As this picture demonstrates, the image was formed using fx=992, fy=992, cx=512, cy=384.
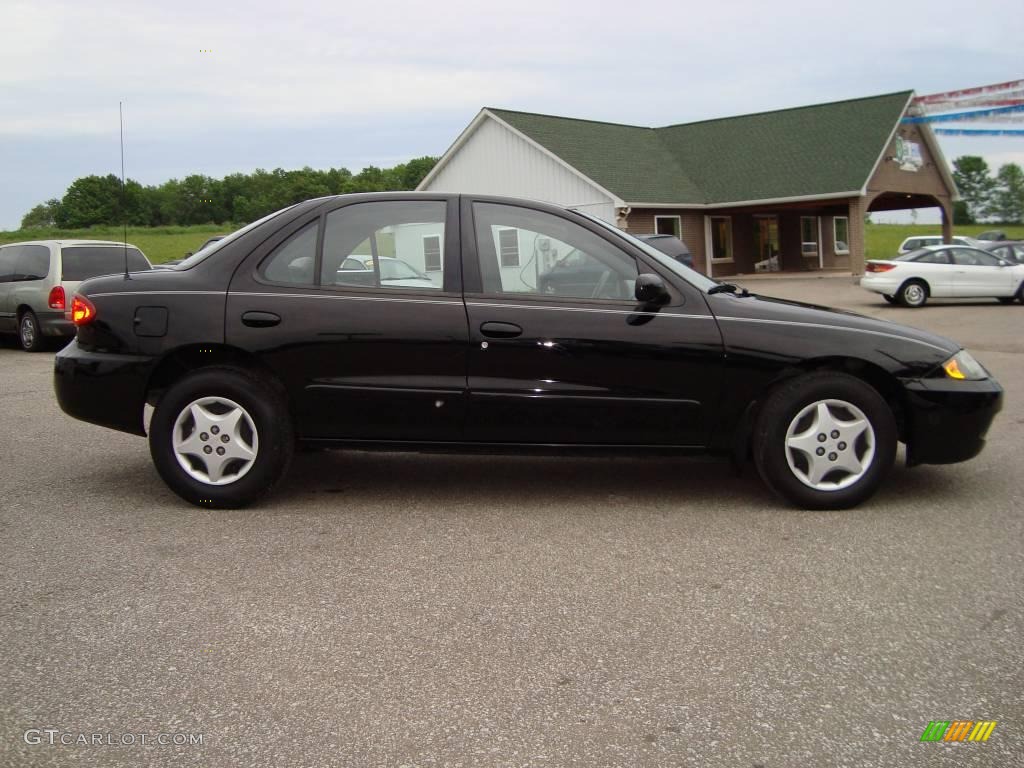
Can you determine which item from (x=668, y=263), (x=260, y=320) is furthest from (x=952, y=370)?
(x=260, y=320)

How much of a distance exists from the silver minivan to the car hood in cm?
1083

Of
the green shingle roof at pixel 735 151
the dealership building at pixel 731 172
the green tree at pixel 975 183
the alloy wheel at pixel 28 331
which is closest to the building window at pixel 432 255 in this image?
the alloy wheel at pixel 28 331

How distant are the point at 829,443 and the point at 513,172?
29597 millimetres

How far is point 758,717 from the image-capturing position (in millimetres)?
2928

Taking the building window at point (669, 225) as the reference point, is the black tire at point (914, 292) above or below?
below

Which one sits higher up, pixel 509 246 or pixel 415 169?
pixel 415 169

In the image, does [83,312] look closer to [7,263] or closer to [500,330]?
[500,330]

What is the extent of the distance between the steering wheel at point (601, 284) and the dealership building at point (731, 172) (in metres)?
25.8

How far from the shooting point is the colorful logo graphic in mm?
2811

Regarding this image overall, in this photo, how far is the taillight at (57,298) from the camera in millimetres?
14214

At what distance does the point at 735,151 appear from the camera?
123 ft

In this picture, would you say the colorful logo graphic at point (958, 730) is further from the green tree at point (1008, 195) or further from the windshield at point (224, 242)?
the green tree at point (1008, 195)

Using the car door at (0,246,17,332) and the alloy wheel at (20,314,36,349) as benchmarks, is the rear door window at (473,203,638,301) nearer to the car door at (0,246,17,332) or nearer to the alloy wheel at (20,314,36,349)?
the alloy wheel at (20,314,36,349)

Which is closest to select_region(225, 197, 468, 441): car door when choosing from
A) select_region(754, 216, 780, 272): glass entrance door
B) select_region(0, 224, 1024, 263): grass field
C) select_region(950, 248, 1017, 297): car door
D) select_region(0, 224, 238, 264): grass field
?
select_region(950, 248, 1017, 297): car door
